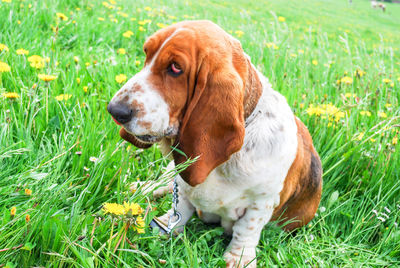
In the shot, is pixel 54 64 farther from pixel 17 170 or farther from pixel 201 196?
pixel 201 196

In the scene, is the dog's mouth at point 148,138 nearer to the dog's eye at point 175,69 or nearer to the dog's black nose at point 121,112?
the dog's black nose at point 121,112

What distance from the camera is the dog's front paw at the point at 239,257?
2.34 meters

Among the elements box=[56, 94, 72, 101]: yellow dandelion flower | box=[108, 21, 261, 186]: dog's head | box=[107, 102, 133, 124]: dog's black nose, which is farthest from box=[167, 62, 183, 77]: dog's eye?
box=[56, 94, 72, 101]: yellow dandelion flower

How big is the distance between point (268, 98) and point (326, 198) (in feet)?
3.92

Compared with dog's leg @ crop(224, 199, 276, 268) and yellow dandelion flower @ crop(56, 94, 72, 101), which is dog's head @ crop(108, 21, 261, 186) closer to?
dog's leg @ crop(224, 199, 276, 268)

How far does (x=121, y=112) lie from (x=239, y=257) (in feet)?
3.73

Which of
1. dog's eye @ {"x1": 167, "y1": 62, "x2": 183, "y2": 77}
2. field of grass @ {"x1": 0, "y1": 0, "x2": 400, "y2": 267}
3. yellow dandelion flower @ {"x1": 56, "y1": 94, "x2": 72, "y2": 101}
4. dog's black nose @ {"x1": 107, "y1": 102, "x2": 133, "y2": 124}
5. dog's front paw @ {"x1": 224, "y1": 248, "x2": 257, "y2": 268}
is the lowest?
dog's front paw @ {"x1": 224, "y1": 248, "x2": 257, "y2": 268}

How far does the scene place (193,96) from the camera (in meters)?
1.94

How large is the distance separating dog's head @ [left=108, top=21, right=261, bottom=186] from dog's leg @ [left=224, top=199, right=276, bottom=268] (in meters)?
0.52

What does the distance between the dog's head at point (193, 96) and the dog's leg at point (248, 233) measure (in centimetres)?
52

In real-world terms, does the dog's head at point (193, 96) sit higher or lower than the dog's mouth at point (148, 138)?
higher

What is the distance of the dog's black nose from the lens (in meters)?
1.88

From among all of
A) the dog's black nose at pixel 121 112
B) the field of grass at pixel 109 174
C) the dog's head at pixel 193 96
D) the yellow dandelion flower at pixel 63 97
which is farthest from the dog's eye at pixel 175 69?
the yellow dandelion flower at pixel 63 97

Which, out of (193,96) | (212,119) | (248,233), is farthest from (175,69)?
(248,233)
